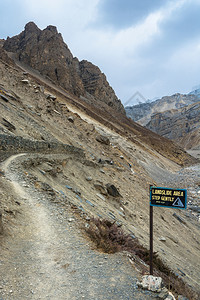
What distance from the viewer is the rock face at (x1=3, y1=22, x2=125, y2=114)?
7544cm

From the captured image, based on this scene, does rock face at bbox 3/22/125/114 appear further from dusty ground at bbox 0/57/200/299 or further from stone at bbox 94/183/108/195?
stone at bbox 94/183/108/195

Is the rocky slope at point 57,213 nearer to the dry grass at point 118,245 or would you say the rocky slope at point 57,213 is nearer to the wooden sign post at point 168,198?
the dry grass at point 118,245

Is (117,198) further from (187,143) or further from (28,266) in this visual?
(187,143)

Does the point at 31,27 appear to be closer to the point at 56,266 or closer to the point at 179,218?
the point at 179,218

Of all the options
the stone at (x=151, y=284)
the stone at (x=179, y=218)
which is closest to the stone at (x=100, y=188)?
the stone at (x=179, y=218)

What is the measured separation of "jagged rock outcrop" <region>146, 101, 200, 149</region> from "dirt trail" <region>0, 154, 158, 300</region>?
427ft

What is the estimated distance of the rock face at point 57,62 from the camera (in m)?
75.4

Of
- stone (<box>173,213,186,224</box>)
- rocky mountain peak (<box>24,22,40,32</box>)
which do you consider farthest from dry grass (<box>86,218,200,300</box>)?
rocky mountain peak (<box>24,22,40,32</box>)

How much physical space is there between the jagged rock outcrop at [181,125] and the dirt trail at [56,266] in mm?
130005

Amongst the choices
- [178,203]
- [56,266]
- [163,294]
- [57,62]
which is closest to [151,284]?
[163,294]

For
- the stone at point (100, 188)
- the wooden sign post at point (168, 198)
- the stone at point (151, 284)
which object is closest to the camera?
the stone at point (151, 284)

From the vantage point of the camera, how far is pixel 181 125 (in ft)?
484

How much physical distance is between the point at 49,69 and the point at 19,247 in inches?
3099

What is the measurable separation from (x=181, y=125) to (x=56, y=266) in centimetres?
15653
